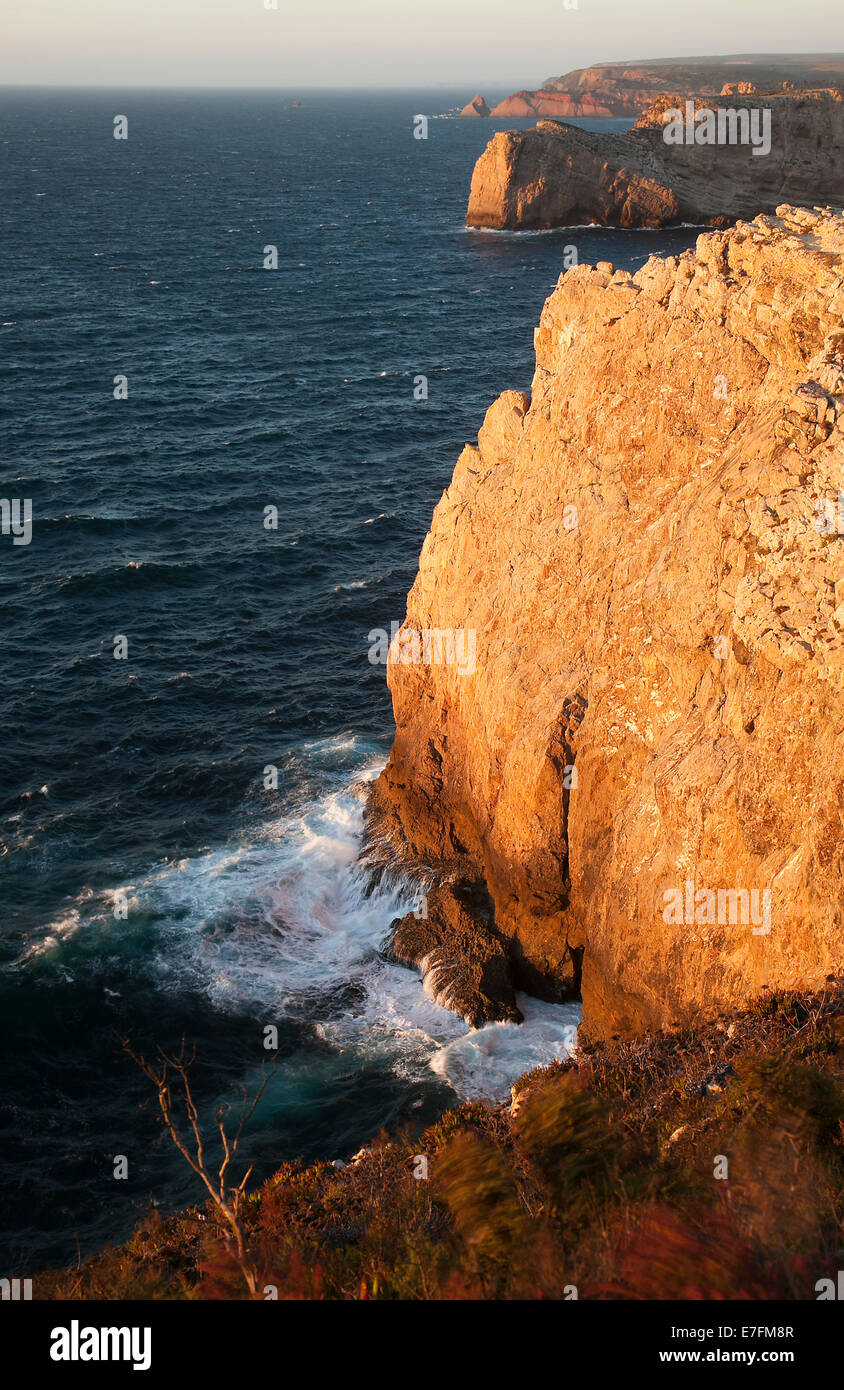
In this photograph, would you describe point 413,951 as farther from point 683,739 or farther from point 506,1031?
point 683,739

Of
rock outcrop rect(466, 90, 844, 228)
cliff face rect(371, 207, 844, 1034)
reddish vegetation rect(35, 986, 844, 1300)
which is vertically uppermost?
rock outcrop rect(466, 90, 844, 228)

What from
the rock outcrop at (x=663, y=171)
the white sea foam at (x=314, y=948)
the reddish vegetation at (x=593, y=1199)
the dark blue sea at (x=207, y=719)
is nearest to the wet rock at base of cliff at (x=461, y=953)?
the white sea foam at (x=314, y=948)

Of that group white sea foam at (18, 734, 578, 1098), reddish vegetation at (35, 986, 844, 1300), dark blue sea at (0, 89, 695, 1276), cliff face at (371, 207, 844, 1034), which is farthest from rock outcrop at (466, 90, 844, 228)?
reddish vegetation at (35, 986, 844, 1300)

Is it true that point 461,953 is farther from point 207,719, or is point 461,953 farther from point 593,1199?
point 207,719

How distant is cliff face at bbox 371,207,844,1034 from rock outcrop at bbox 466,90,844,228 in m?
123

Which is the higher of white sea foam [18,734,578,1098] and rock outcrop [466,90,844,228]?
rock outcrop [466,90,844,228]

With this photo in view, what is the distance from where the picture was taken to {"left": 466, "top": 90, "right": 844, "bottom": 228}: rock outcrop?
142125mm

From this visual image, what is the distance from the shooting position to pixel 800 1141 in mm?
16938

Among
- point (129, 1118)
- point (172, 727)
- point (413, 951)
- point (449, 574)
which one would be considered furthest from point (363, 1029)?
point (172, 727)

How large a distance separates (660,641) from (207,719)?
958 inches

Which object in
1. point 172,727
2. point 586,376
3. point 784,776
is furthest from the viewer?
point 172,727

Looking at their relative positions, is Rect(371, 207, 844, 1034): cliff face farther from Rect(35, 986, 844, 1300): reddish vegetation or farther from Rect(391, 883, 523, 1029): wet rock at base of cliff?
Rect(35, 986, 844, 1300): reddish vegetation

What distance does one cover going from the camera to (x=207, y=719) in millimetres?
44469

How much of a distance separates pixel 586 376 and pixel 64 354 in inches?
2570
